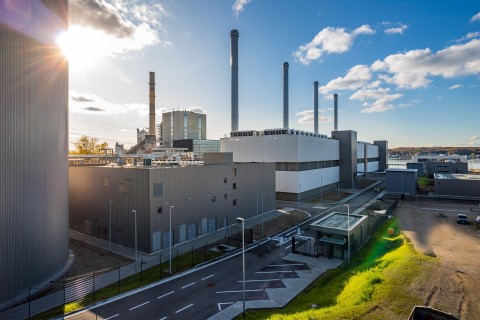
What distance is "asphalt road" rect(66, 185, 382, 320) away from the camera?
830 inches

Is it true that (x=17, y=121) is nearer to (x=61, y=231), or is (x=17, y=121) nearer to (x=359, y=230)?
(x=61, y=231)

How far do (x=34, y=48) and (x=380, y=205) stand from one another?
64.2 m

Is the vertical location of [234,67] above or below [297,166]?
above

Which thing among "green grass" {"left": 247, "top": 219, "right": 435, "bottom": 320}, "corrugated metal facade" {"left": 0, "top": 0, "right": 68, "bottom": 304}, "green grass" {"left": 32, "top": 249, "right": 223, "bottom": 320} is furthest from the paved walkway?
"corrugated metal facade" {"left": 0, "top": 0, "right": 68, "bottom": 304}

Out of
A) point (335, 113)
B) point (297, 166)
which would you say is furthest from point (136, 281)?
point (335, 113)

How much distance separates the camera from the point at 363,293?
20.6m

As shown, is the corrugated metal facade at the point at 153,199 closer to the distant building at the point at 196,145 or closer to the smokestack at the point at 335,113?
the distant building at the point at 196,145

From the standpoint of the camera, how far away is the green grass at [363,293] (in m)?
18.2

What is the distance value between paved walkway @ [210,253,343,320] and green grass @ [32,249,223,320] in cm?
876

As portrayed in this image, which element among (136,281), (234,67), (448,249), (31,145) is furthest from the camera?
(234,67)

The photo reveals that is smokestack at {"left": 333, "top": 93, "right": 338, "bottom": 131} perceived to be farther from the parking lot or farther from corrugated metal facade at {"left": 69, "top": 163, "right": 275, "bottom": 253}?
corrugated metal facade at {"left": 69, "top": 163, "right": 275, "bottom": 253}

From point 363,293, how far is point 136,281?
1955 cm

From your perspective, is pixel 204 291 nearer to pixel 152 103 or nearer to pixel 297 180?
pixel 297 180

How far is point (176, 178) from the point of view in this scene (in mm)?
36875
